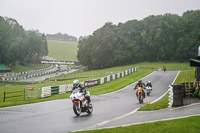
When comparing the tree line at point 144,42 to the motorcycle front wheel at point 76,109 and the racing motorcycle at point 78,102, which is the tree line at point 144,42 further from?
the motorcycle front wheel at point 76,109

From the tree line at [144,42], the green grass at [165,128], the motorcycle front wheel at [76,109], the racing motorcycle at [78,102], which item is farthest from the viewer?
the tree line at [144,42]

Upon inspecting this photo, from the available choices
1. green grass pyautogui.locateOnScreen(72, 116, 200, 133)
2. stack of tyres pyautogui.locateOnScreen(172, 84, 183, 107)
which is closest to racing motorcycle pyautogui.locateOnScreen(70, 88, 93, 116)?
green grass pyautogui.locateOnScreen(72, 116, 200, 133)

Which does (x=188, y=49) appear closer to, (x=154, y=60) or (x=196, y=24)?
(x=196, y=24)

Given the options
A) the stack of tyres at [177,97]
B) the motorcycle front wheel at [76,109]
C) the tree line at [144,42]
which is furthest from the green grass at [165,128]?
the tree line at [144,42]

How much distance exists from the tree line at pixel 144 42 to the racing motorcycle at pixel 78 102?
81.8 meters

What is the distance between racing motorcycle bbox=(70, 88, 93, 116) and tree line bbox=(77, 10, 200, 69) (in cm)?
8177

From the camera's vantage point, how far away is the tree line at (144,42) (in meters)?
94.8

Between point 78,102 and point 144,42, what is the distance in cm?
8893

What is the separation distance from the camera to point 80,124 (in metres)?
12.7

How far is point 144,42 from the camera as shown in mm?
101812

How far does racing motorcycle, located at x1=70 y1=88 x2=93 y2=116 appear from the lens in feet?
48.9

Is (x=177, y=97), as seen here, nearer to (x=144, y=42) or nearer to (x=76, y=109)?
(x=76, y=109)

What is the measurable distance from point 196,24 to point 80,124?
88485mm

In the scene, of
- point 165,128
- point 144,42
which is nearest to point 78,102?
point 165,128
